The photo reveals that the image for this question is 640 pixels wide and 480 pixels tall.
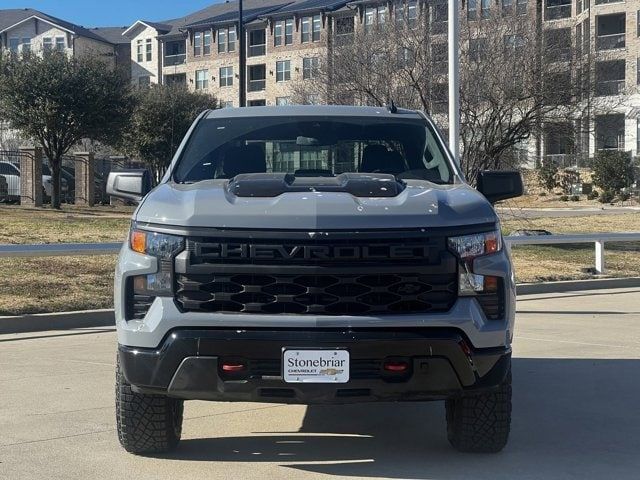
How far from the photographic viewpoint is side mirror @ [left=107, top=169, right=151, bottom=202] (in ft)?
21.1

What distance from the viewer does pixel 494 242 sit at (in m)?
5.11

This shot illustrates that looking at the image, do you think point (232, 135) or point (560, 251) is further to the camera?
point (560, 251)

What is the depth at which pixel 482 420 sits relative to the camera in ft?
17.9

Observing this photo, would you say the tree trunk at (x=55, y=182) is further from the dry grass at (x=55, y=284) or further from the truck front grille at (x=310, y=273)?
the truck front grille at (x=310, y=273)

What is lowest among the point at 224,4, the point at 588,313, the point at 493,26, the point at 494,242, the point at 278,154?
the point at 588,313

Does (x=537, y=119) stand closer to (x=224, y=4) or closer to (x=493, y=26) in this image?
(x=493, y=26)

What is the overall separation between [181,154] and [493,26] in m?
16.0

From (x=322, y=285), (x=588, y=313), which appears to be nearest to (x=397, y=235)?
(x=322, y=285)

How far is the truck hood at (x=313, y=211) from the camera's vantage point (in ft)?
16.0

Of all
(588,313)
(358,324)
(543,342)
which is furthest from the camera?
(588,313)

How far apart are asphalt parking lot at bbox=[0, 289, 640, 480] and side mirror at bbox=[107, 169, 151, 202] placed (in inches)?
60.7

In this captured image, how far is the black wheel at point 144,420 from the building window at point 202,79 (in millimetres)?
71329

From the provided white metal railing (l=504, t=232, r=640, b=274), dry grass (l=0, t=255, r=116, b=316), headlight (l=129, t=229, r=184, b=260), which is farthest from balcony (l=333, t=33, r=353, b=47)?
headlight (l=129, t=229, r=184, b=260)

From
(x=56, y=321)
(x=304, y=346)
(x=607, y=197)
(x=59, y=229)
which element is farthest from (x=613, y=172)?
(x=304, y=346)
